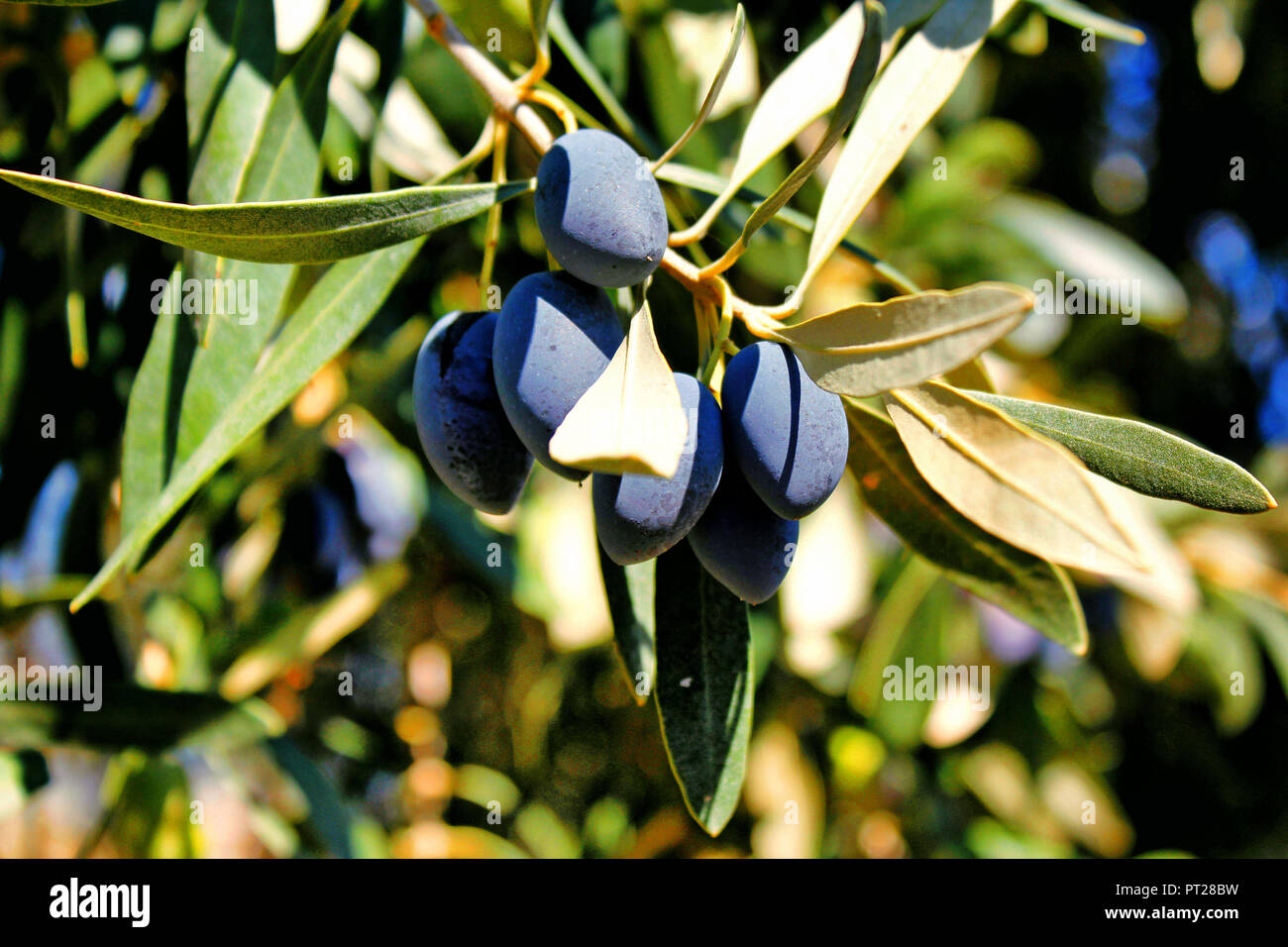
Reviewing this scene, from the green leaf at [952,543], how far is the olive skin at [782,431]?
0.47ft

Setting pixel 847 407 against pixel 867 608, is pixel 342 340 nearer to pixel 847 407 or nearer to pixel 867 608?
A: pixel 847 407

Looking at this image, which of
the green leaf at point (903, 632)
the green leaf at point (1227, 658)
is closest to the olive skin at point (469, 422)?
the green leaf at point (903, 632)

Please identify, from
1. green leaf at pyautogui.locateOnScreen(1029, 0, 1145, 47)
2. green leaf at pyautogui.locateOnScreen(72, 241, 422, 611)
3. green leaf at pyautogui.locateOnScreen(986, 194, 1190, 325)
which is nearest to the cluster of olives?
green leaf at pyautogui.locateOnScreen(72, 241, 422, 611)

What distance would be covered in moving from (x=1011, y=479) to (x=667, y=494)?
6.6 inches

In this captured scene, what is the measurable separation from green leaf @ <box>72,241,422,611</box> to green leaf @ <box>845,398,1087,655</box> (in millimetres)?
349

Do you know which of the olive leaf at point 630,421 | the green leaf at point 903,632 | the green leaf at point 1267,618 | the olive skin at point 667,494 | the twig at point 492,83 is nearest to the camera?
the olive leaf at point 630,421

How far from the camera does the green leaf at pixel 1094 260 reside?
159cm

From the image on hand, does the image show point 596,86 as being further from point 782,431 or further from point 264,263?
point 782,431

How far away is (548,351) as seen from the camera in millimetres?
502

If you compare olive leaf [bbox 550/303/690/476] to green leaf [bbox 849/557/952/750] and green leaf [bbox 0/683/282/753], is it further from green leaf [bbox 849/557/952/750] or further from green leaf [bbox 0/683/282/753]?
green leaf [bbox 849/557/952/750]

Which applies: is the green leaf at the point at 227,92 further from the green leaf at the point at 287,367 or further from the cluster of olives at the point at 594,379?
the cluster of olives at the point at 594,379

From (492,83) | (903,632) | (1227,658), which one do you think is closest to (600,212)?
(492,83)
